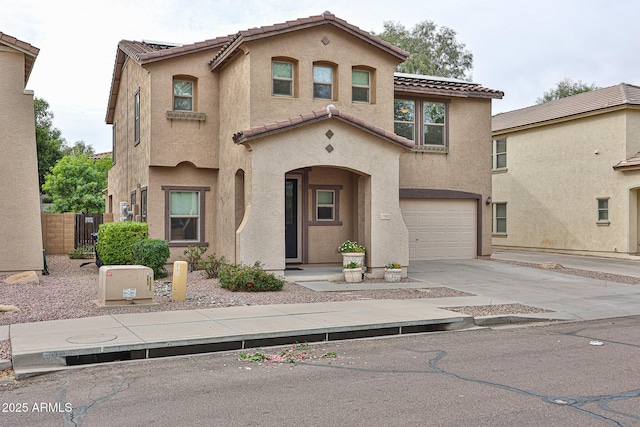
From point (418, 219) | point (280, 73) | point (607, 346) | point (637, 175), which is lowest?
point (607, 346)

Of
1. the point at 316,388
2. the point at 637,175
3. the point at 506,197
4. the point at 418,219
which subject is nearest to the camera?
the point at 316,388

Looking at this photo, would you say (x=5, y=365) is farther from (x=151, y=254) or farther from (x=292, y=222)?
(x=292, y=222)

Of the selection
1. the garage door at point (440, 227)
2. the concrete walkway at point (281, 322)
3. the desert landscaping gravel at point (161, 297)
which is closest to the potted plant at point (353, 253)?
the concrete walkway at point (281, 322)

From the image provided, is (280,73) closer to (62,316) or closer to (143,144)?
(143,144)

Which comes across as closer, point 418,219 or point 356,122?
point 356,122

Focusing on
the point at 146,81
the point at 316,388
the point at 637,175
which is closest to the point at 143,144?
the point at 146,81

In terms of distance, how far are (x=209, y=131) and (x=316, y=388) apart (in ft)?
44.4

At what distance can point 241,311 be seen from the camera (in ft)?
37.2

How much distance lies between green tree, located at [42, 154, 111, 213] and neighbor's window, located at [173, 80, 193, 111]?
21.5 metres

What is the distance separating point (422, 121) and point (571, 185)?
9.57 metres

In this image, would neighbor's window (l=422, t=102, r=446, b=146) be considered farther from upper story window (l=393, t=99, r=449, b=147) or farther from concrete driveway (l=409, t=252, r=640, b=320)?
concrete driveway (l=409, t=252, r=640, b=320)

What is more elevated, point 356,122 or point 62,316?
point 356,122

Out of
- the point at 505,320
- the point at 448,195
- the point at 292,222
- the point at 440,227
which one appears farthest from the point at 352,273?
the point at 448,195

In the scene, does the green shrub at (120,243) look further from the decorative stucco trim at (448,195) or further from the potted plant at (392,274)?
the decorative stucco trim at (448,195)
